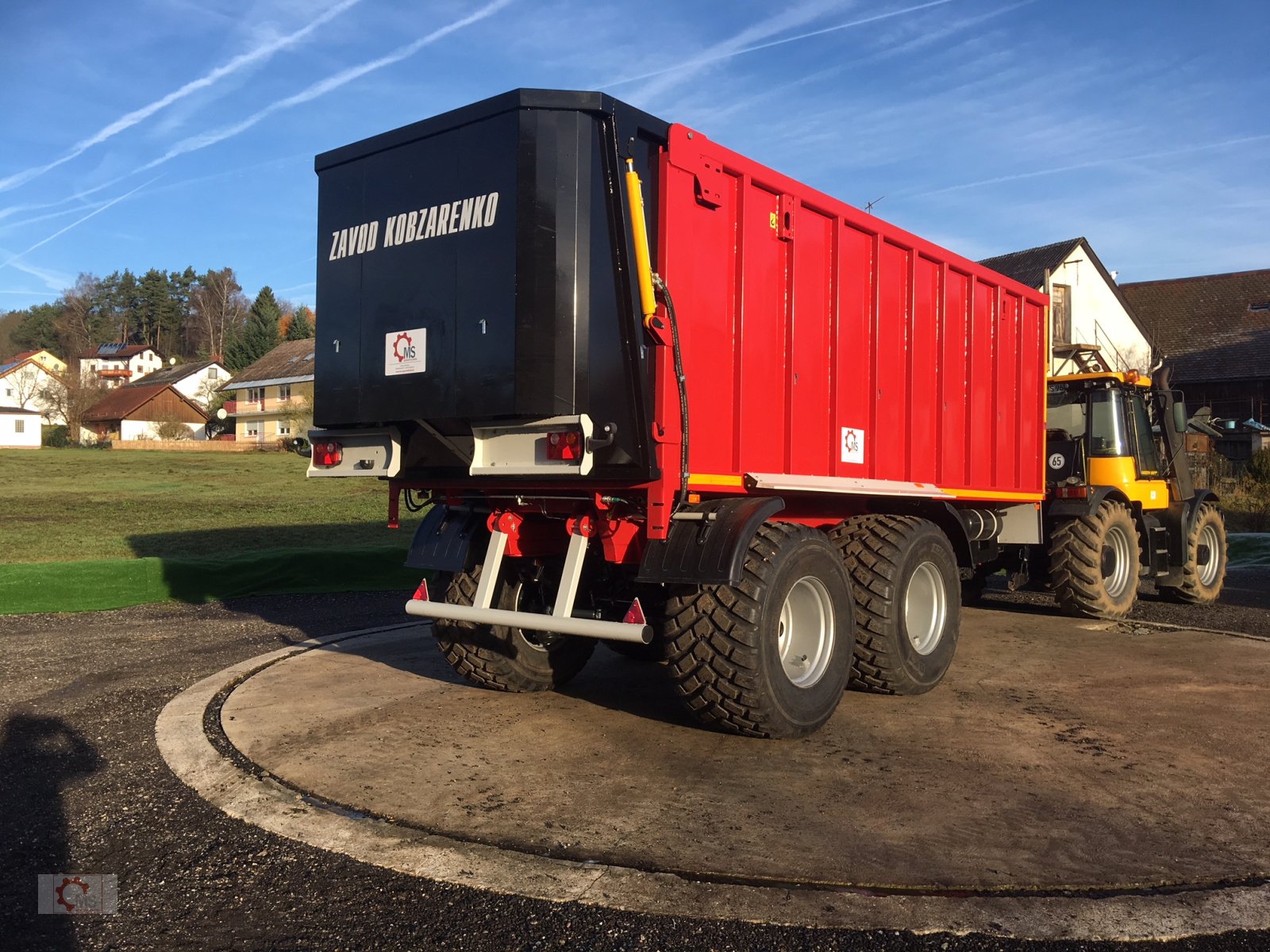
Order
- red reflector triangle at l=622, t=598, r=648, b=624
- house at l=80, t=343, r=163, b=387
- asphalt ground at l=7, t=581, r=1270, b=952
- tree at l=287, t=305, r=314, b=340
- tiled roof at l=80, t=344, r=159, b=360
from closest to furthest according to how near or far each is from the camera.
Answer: asphalt ground at l=7, t=581, r=1270, b=952 < red reflector triangle at l=622, t=598, r=648, b=624 < tree at l=287, t=305, r=314, b=340 < house at l=80, t=343, r=163, b=387 < tiled roof at l=80, t=344, r=159, b=360

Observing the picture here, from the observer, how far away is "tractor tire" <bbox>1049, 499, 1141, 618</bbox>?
9766mm

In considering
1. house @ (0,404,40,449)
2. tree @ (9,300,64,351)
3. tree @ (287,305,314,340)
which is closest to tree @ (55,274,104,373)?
tree @ (9,300,64,351)

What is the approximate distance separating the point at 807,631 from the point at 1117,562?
6.23m

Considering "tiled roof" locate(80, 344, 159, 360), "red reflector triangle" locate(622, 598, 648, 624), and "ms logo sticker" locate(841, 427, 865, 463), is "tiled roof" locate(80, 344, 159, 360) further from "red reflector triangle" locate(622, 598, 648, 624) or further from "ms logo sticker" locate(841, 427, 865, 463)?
"red reflector triangle" locate(622, 598, 648, 624)

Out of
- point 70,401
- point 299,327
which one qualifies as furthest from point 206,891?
point 299,327

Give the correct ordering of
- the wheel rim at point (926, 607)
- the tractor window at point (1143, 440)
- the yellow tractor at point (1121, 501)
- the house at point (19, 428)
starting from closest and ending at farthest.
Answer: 1. the wheel rim at point (926, 607)
2. the yellow tractor at point (1121, 501)
3. the tractor window at point (1143, 440)
4. the house at point (19, 428)

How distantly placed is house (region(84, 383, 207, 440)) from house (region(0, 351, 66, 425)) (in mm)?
2944

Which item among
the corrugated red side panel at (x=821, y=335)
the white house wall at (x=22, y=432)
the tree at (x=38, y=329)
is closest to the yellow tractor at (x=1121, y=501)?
the corrugated red side panel at (x=821, y=335)

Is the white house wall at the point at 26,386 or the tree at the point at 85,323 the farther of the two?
the tree at the point at 85,323

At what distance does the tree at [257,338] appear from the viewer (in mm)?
86562

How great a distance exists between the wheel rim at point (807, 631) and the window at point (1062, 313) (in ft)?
102

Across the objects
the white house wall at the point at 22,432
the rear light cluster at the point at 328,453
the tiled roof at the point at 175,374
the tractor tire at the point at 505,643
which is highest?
the tiled roof at the point at 175,374

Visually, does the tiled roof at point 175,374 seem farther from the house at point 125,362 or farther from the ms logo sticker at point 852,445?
the ms logo sticker at point 852,445

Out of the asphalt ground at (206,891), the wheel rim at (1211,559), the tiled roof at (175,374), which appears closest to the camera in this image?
the asphalt ground at (206,891)
